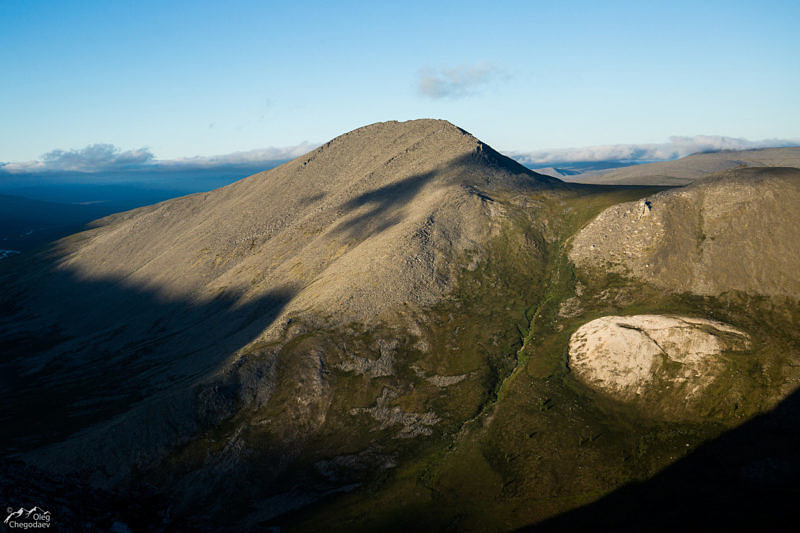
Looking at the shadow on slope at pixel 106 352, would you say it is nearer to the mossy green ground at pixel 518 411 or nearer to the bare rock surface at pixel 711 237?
the mossy green ground at pixel 518 411

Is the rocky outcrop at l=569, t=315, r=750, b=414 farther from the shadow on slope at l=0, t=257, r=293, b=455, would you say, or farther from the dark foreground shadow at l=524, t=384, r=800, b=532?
the shadow on slope at l=0, t=257, r=293, b=455

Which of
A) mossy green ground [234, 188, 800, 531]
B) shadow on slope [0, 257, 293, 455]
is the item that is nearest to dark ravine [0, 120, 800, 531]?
mossy green ground [234, 188, 800, 531]

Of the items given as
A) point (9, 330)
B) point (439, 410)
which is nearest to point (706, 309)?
point (439, 410)

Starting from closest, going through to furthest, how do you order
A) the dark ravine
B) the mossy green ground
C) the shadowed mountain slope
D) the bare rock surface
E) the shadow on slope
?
1. the mossy green ground
2. the dark ravine
3. the shadowed mountain slope
4. the bare rock surface
5. the shadow on slope

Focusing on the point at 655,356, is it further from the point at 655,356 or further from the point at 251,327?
the point at 251,327

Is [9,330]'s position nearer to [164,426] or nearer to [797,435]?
[164,426]

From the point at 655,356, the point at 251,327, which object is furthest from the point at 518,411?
the point at 251,327

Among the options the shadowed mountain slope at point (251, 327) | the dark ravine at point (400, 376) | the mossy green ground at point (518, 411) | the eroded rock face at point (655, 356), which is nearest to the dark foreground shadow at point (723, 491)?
the dark ravine at point (400, 376)
